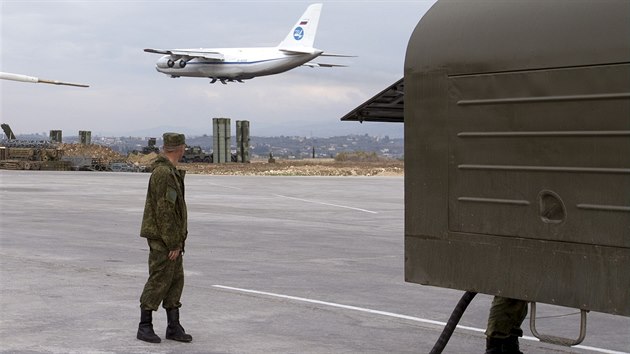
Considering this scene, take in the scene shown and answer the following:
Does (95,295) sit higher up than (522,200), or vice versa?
(522,200)

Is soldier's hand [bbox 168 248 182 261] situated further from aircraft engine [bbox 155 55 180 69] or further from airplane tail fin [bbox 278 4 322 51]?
airplane tail fin [bbox 278 4 322 51]

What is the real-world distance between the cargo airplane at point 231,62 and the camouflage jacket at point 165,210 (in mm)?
64366

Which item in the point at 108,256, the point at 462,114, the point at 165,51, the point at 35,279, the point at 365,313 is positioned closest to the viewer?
the point at 462,114

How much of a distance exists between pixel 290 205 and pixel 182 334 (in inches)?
730

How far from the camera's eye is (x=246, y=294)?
35.2 feet

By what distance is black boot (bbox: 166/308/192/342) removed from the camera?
26.9 feet

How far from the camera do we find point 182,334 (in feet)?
26.9

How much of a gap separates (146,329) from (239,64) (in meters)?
66.7

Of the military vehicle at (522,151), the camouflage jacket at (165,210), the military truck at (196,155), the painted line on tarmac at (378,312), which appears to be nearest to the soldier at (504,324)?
the painted line on tarmac at (378,312)

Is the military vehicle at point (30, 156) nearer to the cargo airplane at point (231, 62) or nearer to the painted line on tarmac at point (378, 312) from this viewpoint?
the cargo airplane at point (231, 62)

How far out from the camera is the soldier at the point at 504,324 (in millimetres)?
7070

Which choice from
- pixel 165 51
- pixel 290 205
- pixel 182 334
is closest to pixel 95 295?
pixel 182 334

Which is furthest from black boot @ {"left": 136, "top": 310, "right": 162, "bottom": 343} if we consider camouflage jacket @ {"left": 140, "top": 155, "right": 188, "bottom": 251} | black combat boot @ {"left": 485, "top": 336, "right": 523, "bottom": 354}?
black combat boot @ {"left": 485, "top": 336, "right": 523, "bottom": 354}

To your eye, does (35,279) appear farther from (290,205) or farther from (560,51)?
(290,205)
